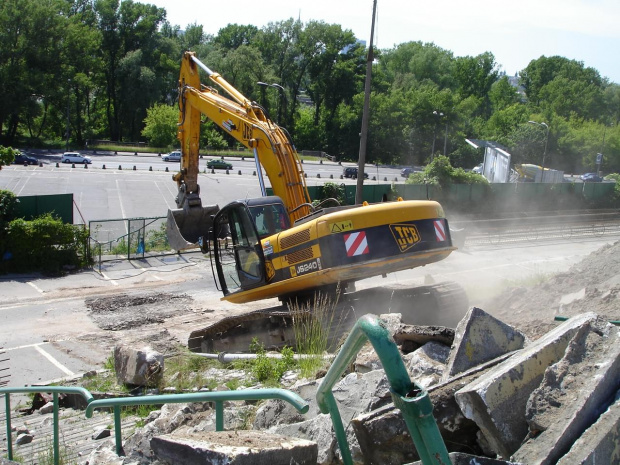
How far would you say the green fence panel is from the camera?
2138cm

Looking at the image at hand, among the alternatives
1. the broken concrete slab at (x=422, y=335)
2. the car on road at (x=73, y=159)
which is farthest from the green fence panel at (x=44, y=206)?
the car on road at (x=73, y=159)

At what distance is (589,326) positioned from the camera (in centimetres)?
493

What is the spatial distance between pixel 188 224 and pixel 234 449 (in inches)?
610

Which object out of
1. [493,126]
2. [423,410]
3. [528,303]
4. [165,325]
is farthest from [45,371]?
[493,126]

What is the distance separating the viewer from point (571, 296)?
446 inches

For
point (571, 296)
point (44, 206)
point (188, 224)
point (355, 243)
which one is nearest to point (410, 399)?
point (355, 243)

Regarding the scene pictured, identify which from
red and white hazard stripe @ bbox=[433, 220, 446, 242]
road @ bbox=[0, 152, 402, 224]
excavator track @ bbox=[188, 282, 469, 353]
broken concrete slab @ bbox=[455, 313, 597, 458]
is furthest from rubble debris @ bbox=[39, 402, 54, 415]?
road @ bbox=[0, 152, 402, 224]

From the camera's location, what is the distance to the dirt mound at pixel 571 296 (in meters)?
9.53

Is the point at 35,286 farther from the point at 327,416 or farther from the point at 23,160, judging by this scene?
the point at 23,160

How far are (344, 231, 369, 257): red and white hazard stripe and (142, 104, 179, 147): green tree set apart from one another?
62593 mm

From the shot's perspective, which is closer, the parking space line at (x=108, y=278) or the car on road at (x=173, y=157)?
the parking space line at (x=108, y=278)

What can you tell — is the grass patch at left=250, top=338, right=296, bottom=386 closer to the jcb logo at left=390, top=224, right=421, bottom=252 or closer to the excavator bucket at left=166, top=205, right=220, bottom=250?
the jcb logo at left=390, top=224, right=421, bottom=252

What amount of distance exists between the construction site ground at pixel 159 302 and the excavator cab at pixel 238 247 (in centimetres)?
203

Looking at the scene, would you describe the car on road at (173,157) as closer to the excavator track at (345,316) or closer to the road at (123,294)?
the road at (123,294)
